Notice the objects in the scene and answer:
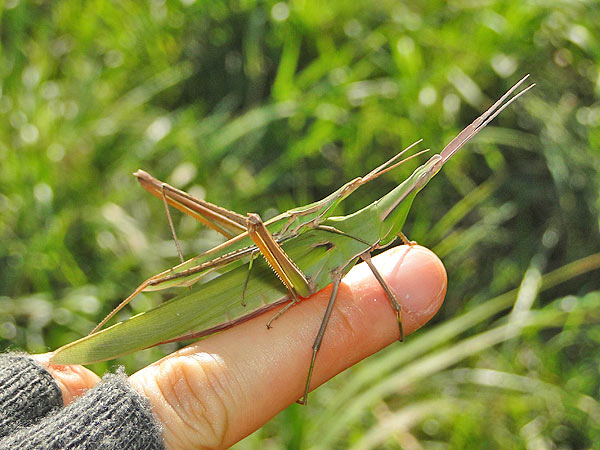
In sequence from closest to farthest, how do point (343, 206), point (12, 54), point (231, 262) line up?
point (231, 262)
point (343, 206)
point (12, 54)

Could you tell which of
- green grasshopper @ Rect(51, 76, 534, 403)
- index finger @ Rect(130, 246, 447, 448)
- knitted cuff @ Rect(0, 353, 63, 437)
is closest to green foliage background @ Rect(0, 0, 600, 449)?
index finger @ Rect(130, 246, 447, 448)

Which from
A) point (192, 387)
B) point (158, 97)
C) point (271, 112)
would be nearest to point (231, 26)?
point (158, 97)

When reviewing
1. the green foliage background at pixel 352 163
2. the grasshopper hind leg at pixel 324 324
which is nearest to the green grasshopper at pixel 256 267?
the grasshopper hind leg at pixel 324 324

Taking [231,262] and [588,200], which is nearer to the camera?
[231,262]

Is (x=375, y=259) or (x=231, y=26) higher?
(x=231, y=26)

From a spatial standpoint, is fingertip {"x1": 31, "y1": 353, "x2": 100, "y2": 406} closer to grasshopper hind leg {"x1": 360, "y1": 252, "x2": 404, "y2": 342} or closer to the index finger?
the index finger

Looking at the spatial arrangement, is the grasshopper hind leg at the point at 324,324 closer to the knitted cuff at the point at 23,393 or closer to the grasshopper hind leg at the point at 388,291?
the grasshopper hind leg at the point at 388,291

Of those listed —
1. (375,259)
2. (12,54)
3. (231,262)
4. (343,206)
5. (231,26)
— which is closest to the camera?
(231,262)

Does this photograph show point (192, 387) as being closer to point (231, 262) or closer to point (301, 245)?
point (231, 262)
